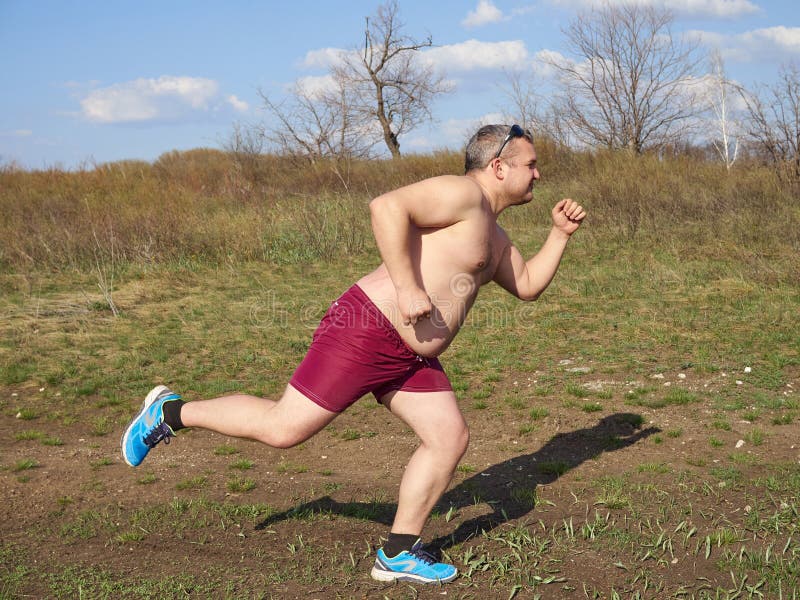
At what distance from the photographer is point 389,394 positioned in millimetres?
3582

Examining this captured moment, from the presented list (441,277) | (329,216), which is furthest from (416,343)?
(329,216)

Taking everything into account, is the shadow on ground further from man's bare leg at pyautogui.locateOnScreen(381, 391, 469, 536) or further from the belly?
the belly

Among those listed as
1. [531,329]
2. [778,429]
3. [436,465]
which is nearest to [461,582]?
[436,465]

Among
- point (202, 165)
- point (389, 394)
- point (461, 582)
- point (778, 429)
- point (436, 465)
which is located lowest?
point (778, 429)

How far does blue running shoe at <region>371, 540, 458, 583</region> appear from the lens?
362 centimetres

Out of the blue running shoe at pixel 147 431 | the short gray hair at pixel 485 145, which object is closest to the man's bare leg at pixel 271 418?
the blue running shoe at pixel 147 431

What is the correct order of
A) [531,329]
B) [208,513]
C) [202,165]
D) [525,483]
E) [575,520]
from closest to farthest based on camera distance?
[575,520]
[208,513]
[525,483]
[531,329]
[202,165]

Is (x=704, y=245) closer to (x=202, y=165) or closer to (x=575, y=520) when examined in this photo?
(x=575, y=520)

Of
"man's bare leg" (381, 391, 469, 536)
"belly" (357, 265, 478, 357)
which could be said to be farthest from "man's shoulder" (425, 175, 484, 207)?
Result: "man's bare leg" (381, 391, 469, 536)

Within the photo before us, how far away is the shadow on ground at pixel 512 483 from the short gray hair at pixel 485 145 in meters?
1.88

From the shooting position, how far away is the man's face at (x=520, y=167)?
3.51 meters

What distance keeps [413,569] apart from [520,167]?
5.87 feet

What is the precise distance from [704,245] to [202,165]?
1659cm

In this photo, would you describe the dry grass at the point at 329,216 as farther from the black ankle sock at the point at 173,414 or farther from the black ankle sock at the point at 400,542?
the black ankle sock at the point at 173,414
